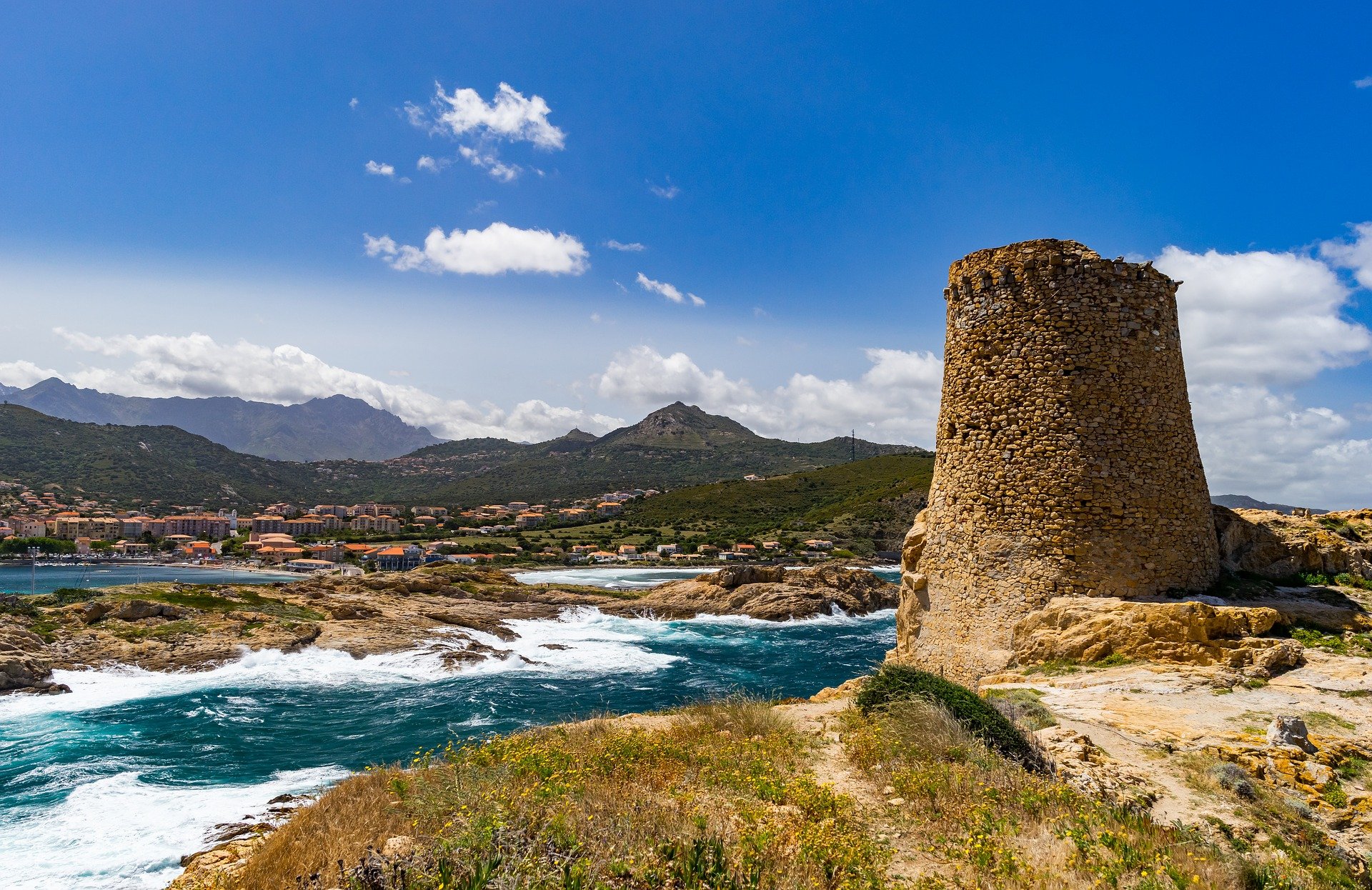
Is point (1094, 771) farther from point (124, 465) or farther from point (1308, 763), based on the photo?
point (124, 465)

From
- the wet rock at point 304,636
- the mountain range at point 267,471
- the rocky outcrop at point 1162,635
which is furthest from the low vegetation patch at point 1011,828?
the mountain range at point 267,471

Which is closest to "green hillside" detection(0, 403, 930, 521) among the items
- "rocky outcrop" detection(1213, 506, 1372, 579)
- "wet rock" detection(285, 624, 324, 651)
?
"wet rock" detection(285, 624, 324, 651)

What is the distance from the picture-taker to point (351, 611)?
30.8m

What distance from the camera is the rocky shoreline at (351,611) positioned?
910 inches

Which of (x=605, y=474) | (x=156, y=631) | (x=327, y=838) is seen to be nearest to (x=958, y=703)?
(x=327, y=838)

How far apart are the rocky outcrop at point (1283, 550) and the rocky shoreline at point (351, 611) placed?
75.8ft

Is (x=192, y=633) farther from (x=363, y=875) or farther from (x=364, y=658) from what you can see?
(x=363, y=875)

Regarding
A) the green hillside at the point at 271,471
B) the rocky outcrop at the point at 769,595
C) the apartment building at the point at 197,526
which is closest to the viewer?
the rocky outcrop at the point at 769,595

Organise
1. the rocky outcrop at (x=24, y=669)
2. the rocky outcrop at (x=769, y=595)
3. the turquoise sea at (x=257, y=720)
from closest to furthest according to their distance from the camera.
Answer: the turquoise sea at (x=257, y=720) < the rocky outcrop at (x=24, y=669) < the rocky outcrop at (x=769, y=595)

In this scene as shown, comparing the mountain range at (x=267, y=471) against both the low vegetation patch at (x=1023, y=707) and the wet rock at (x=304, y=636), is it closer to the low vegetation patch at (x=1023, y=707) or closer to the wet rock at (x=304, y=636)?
the wet rock at (x=304, y=636)

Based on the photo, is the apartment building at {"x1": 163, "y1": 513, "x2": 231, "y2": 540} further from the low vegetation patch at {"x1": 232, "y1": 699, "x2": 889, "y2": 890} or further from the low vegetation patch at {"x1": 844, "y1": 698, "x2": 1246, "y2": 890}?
the low vegetation patch at {"x1": 844, "y1": 698, "x2": 1246, "y2": 890}

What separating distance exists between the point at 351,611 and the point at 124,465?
446 feet

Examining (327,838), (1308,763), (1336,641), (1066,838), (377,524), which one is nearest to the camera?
(1066,838)

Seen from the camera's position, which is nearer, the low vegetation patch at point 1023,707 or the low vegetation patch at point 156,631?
the low vegetation patch at point 1023,707
